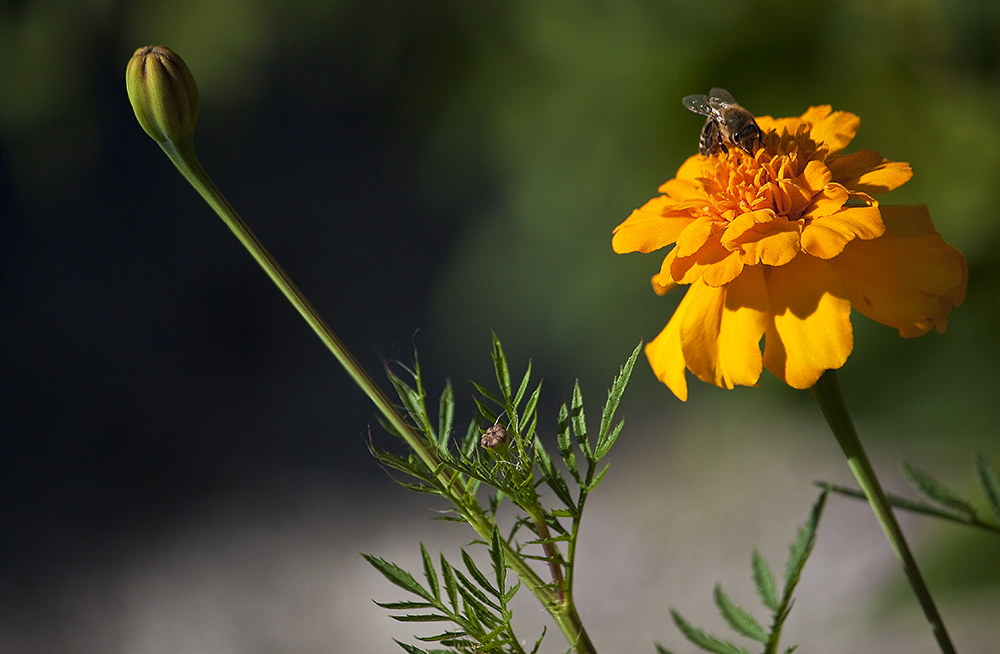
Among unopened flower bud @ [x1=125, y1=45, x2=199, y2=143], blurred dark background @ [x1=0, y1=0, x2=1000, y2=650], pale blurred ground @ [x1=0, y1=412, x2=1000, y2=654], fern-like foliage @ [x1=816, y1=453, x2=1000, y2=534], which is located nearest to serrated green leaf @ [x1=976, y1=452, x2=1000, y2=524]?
fern-like foliage @ [x1=816, y1=453, x2=1000, y2=534]

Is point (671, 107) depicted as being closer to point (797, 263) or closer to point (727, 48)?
point (727, 48)

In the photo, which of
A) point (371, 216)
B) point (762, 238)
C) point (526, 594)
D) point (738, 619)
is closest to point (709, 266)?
point (762, 238)

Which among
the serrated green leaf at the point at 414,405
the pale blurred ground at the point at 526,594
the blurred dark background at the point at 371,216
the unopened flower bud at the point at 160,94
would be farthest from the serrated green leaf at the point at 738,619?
the pale blurred ground at the point at 526,594

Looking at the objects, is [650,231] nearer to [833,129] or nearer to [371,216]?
[833,129]

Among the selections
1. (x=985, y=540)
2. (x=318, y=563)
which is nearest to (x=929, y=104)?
(x=985, y=540)

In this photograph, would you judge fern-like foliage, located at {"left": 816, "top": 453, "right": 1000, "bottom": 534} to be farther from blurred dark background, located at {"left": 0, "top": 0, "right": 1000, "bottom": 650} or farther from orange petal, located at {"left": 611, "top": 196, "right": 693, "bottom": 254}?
blurred dark background, located at {"left": 0, "top": 0, "right": 1000, "bottom": 650}

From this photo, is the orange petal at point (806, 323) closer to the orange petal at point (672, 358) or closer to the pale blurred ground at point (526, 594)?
the orange petal at point (672, 358)
